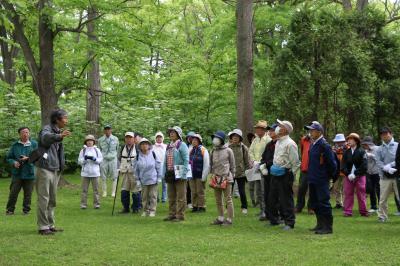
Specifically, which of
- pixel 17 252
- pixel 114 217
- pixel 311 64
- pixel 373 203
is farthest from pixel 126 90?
pixel 17 252

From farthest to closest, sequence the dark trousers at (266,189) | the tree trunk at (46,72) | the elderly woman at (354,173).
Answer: the tree trunk at (46,72)
the elderly woman at (354,173)
the dark trousers at (266,189)

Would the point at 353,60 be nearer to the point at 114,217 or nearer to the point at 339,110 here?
the point at 339,110

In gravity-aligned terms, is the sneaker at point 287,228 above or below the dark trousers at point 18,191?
below

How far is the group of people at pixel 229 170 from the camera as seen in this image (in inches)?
354

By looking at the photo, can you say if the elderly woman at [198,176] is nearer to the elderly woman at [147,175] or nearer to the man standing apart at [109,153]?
the elderly woman at [147,175]

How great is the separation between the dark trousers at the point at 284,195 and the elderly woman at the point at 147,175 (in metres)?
2.84

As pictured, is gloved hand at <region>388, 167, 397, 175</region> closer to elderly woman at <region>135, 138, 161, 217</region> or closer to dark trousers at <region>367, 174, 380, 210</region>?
dark trousers at <region>367, 174, 380, 210</region>

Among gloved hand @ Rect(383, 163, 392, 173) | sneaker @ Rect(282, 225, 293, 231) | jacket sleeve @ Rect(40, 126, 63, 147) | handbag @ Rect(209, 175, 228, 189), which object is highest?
jacket sleeve @ Rect(40, 126, 63, 147)

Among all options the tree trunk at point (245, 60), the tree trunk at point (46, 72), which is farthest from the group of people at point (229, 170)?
the tree trunk at point (46, 72)

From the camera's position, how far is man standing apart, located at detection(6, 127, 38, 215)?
11.3 m

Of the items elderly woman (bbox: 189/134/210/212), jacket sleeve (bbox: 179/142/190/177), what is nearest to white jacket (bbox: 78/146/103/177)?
elderly woman (bbox: 189/134/210/212)

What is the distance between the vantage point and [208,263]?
691 centimetres

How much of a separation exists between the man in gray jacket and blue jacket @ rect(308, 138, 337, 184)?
14.2 feet

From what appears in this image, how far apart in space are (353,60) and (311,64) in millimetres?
1153
